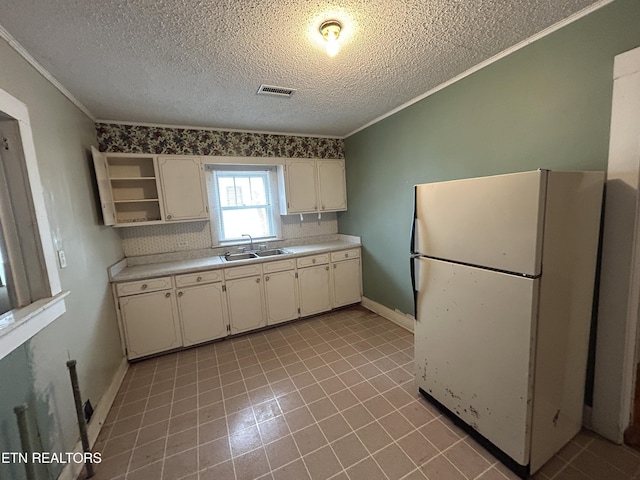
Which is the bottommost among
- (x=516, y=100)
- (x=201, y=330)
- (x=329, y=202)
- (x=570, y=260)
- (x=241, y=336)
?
(x=241, y=336)

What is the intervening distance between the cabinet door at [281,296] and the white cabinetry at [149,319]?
3.18 ft

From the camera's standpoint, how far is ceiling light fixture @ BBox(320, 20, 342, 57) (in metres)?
1.41

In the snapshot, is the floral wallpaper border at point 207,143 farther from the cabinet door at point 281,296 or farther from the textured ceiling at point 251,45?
the cabinet door at point 281,296

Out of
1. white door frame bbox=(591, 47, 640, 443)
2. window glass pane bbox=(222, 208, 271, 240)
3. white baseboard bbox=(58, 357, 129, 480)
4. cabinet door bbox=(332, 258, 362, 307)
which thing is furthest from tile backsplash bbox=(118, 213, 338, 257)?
white door frame bbox=(591, 47, 640, 443)

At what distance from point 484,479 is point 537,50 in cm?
251

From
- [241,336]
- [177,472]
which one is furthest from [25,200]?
[241,336]

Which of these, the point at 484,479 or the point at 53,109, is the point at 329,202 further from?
the point at 484,479

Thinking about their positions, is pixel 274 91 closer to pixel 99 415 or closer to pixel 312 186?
pixel 312 186

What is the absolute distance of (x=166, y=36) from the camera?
1.45 meters

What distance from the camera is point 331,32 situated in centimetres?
143

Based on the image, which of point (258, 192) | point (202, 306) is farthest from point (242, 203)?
point (202, 306)

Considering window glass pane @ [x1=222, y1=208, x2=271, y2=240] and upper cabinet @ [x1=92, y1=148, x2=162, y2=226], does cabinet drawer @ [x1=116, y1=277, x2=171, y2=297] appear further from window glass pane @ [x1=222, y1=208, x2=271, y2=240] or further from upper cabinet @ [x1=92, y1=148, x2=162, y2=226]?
window glass pane @ [x1=222, y1=208, x2=271, y2=240]

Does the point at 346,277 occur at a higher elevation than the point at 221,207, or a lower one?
lower

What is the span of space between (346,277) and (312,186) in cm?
133
